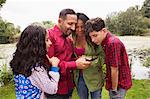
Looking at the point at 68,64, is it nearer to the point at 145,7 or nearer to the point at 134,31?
the point at 134,31

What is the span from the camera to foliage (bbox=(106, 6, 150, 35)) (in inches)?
875

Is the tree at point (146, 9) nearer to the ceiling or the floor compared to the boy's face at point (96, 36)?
nearer to the floor

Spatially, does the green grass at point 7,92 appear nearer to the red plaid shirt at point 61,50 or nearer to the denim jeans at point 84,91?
the denim jeans at point 84,91

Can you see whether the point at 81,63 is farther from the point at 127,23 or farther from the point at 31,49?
the point at 127,23

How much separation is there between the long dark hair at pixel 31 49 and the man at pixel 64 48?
1.86 feet

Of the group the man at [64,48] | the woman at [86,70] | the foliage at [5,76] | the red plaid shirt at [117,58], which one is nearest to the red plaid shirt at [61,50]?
the man at [64,48]

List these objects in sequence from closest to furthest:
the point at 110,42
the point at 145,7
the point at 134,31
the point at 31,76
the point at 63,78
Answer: the point at 31,76
the point at 110,42
the point at 63,78
the point at 134,31
the point at 145,7

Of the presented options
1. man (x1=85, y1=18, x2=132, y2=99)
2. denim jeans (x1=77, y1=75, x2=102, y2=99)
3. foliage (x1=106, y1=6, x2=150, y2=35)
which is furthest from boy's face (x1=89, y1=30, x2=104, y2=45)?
foliage (x1=106, y1=6, x2=150, y2=35)

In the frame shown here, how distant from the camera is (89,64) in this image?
3.07m

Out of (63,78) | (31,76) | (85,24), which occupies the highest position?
(85,24)

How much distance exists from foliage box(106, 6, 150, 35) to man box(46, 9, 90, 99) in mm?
18748

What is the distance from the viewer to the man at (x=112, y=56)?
9.65 feet

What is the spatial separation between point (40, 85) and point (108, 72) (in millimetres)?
871

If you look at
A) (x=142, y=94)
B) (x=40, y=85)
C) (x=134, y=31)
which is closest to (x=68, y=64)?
(x=40, y=85)
